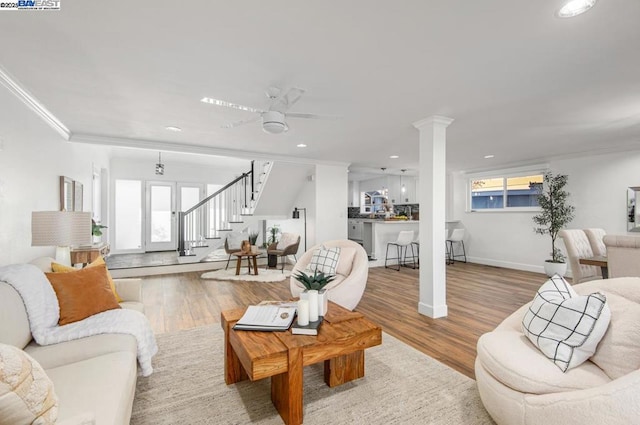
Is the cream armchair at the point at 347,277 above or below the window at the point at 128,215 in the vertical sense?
below

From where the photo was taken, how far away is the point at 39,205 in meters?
3.12

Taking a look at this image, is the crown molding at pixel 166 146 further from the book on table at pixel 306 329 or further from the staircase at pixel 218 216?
the book on table at pixel 306 329

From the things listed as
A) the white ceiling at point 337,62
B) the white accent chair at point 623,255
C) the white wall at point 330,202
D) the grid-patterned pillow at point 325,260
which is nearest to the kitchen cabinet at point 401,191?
the white wall at point 330,202

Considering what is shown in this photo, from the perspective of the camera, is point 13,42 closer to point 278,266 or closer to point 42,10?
point 42,10

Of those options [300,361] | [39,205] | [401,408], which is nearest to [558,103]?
[401,408]

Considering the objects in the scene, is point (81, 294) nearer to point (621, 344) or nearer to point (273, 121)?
point (273, 121)

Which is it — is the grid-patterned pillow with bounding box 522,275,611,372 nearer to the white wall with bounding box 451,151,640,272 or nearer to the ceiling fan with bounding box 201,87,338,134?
the ceiling fan with bounding box 201,87,338,134

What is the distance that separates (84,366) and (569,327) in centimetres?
257

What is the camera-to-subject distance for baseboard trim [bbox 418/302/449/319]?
11.4ft

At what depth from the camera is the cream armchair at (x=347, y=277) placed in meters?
3.25

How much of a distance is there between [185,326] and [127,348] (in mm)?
1593

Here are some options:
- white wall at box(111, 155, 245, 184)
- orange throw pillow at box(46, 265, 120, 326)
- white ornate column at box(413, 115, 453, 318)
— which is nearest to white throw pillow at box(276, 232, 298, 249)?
white wall at box(111, 155, 245, 184)

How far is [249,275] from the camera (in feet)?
18.9

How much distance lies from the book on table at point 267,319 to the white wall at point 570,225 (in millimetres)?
6211
